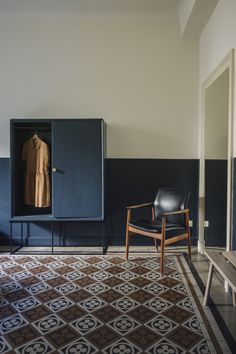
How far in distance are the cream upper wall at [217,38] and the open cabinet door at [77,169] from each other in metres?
1.43

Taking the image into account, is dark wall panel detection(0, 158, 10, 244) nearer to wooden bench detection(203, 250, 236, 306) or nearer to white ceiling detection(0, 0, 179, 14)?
white ceiling detection(0, 0, 179, 14)

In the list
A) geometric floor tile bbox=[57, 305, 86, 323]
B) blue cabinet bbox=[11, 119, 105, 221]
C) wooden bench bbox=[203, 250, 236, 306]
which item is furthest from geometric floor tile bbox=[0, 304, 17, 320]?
wooden bench bbox=[203, 250, 236, 306]

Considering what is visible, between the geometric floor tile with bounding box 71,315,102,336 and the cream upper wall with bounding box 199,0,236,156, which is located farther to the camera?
the cream upper wall with bounding box 199,0,236,156

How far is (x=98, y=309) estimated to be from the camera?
218cm

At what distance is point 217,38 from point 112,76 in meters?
1.40

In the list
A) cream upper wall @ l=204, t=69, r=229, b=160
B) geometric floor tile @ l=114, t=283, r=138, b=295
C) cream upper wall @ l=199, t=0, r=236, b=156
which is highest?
cream upper wall @ l=199, t=0, r=236, b=156

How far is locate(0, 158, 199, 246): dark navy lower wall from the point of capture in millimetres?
3850

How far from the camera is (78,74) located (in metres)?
3.84

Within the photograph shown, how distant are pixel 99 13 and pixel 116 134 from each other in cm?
159

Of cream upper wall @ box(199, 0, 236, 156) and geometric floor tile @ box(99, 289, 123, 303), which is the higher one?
cream upper wall @ box(199, 0, 236, 156)

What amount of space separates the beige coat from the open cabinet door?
0.89 ft

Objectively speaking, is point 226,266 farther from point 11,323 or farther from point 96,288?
point 11,323

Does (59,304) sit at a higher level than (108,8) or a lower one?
lower

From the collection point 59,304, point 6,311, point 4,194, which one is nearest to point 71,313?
point 59,304
